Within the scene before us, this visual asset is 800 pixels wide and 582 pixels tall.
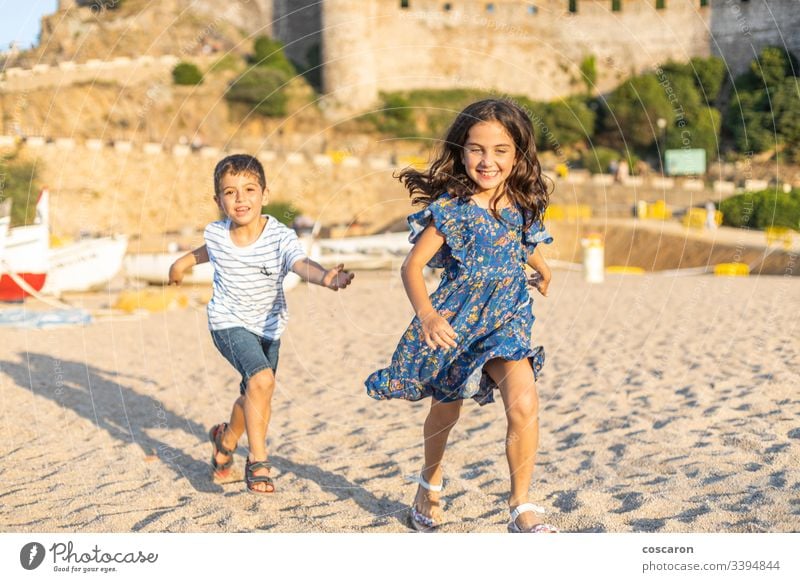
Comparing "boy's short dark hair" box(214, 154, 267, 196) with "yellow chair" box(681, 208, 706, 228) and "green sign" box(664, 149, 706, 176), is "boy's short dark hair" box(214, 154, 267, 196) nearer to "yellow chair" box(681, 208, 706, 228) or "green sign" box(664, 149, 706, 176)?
"yellow chair" box(681, 208, 706, 228)

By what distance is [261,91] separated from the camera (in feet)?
129

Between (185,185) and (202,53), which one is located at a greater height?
(202,53)

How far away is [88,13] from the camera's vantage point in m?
48.5

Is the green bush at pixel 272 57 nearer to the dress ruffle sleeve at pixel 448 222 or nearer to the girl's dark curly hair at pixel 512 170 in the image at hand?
the girl's dark curly hair at pixel 512 170

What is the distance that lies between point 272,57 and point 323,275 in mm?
43035

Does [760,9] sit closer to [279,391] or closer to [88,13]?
[88,13]

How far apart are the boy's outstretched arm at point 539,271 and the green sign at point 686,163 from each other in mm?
35216

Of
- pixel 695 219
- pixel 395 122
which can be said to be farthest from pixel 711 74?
pixel 695 219

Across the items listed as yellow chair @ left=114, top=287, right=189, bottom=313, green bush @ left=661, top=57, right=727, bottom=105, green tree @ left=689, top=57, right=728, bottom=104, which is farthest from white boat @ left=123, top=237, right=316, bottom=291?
green tree @ left=689, top=57, right=728, bottom=104

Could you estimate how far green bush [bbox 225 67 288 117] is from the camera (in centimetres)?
3984

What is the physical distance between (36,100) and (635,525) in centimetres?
3834

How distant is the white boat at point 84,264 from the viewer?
55.0 ft

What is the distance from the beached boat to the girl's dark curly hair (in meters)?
11.0

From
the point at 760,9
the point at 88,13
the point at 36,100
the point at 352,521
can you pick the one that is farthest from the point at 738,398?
the point at 88,13
